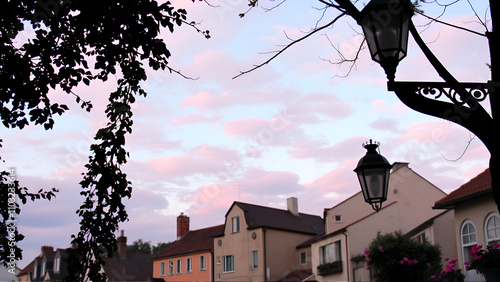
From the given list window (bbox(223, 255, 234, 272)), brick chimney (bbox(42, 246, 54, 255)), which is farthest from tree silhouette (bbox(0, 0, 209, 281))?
brick chimney (bbox(42, 246, 54, 255))

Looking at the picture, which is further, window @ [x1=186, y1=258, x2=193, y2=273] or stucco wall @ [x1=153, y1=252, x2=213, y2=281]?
window @ [x1=186, y1=258, x2=193, y2=273]

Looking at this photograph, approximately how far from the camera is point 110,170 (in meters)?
6.06

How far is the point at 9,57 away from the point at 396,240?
73.9 ft

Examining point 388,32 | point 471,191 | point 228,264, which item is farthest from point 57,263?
point 388,32

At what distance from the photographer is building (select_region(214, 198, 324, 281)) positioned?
40469 mm

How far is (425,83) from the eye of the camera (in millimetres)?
4383

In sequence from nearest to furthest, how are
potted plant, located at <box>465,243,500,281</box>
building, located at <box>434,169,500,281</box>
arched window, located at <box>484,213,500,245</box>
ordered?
potted plant, located at <box>465,243,500,281</box> < arched window, located at <box>484,213,500,245</box> < building, located at <box>434,169,500,281</box>

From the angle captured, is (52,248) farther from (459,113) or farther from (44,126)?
(459,113)

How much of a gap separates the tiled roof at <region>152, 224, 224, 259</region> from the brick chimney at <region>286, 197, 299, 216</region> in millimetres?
6445

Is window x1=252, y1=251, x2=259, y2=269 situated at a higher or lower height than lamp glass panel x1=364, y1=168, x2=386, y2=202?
lower

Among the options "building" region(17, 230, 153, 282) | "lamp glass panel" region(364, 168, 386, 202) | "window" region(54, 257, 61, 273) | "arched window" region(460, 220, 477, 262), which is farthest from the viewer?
"window" region(54, 257, 61, 273)

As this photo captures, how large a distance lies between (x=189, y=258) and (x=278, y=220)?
366 inches

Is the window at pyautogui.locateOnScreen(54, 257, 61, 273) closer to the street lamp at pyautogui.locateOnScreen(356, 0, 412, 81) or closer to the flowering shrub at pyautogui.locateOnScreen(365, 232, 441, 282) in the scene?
the flowering shrub at pyautogui.locateOnScreen(365, 232, 441, 282)

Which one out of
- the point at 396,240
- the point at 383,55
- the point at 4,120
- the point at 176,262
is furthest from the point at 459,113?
the point at 176,262
